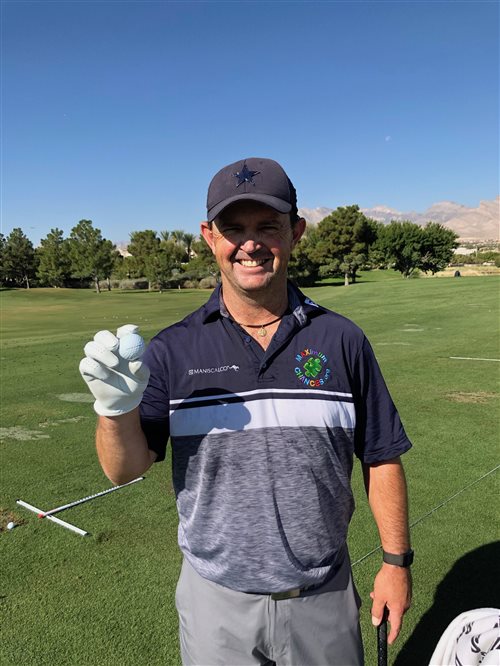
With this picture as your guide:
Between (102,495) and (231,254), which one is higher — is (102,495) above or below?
below

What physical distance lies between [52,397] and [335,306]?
1749 cm

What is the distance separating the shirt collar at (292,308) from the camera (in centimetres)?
202

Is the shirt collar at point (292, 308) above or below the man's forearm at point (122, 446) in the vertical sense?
above

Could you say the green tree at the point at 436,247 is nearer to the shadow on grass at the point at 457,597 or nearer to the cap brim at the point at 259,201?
the shadow on grass at the point at 457,597

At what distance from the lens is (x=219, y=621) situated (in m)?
1.88

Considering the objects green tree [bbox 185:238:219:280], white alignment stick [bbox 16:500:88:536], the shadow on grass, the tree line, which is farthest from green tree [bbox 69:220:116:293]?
the shadow on grass

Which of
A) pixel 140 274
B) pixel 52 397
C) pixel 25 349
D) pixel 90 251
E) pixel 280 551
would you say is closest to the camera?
pixel 280 551

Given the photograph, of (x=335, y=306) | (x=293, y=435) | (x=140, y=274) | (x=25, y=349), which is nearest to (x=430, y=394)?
(x=293, y=435)

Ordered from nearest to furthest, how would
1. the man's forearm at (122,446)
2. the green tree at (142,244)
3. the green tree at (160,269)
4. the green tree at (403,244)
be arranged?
1. the man's forearm at (122,446)
2. the green tree at (403,244)
3. the green tree at (160,269)
4. the green tree at (142,244)

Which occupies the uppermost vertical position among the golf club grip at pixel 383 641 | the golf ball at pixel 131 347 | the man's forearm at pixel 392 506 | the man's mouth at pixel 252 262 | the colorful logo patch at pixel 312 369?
the man's mouth at pixel 252 262

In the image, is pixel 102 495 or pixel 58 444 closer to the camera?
pixel 102 495

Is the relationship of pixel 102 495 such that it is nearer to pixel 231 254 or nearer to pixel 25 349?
pixel 231 254

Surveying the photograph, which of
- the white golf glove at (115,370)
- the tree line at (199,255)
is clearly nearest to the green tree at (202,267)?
the tree line at (199,255)

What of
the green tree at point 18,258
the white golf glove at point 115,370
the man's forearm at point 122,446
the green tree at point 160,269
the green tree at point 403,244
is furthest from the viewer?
the green tree at point 18,258
